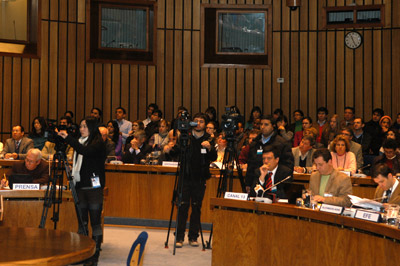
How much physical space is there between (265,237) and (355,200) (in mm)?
914

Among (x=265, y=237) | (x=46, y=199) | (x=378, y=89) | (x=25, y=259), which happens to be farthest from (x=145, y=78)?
(x=25, y=259)

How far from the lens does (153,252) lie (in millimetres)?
6789

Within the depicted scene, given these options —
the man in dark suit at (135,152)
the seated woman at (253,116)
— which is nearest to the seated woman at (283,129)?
the seated woman at (253,116)

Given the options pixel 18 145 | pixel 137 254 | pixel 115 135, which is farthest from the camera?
pixel 115 135

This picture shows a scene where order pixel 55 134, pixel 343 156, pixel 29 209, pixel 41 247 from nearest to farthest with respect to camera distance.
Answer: pixel 41 247 < pixel 55 134 < pixel 29 209 < pixel 343 156

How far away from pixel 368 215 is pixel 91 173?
8.42ft

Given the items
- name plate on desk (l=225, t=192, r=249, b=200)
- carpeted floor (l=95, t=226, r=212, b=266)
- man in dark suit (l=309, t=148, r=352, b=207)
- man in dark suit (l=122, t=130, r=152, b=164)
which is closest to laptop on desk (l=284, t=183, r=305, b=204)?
man in dark suit (l=309, t=148, r=352, b=207)

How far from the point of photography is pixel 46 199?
19.6 ft

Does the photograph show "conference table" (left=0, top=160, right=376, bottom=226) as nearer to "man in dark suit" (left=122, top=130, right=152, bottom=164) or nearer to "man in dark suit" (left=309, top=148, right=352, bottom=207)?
"man in dark suit" (left=122, top=130, right=152, bottom=164)

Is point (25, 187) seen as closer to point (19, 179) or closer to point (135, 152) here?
point (19, 179)

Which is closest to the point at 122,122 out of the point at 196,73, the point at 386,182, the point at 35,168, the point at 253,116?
the point at 196,73

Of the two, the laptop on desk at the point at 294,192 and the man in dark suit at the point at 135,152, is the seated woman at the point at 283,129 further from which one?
the laptop on desk at the point at 294,192

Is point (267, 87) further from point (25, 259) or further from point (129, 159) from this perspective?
point (25, 259)

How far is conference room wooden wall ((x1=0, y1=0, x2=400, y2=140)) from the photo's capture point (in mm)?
11133
